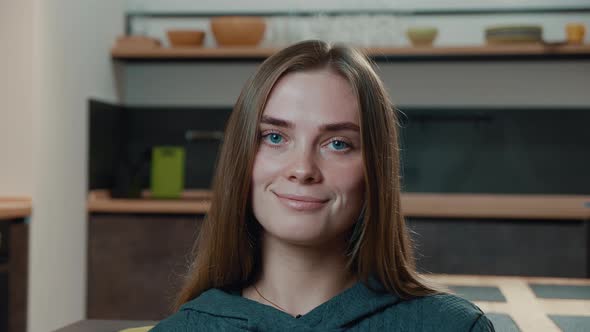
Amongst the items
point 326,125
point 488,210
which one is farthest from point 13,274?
point 326,125

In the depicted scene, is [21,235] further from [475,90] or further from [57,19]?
[475,90]

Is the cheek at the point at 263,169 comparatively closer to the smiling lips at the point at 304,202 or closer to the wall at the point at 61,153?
the smiling lips at the point at 304,202

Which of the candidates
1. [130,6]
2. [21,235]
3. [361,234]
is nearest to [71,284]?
[21,235]

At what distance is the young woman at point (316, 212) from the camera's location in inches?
A: 40.5

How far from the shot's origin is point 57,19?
10.0 feet

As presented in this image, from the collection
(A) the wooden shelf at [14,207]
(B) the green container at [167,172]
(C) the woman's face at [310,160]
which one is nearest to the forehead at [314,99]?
(C) the woman's face at [310,160]

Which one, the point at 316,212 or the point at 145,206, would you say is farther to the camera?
the point at 145,206

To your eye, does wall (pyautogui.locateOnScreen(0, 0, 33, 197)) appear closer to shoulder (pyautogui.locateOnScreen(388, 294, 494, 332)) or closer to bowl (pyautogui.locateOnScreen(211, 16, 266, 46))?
bowl (pyautogui.locateOnScreen(211, 16, 266, 46))

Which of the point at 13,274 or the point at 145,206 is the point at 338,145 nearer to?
the point at 13,274

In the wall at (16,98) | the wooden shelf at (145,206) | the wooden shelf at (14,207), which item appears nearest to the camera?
the wooden shelf at (14,207)

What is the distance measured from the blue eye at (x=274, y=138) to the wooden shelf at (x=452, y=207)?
7.11 feet

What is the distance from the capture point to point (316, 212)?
3.35ft

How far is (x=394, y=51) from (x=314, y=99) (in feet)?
8.33

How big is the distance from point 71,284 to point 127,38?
1146 mm
